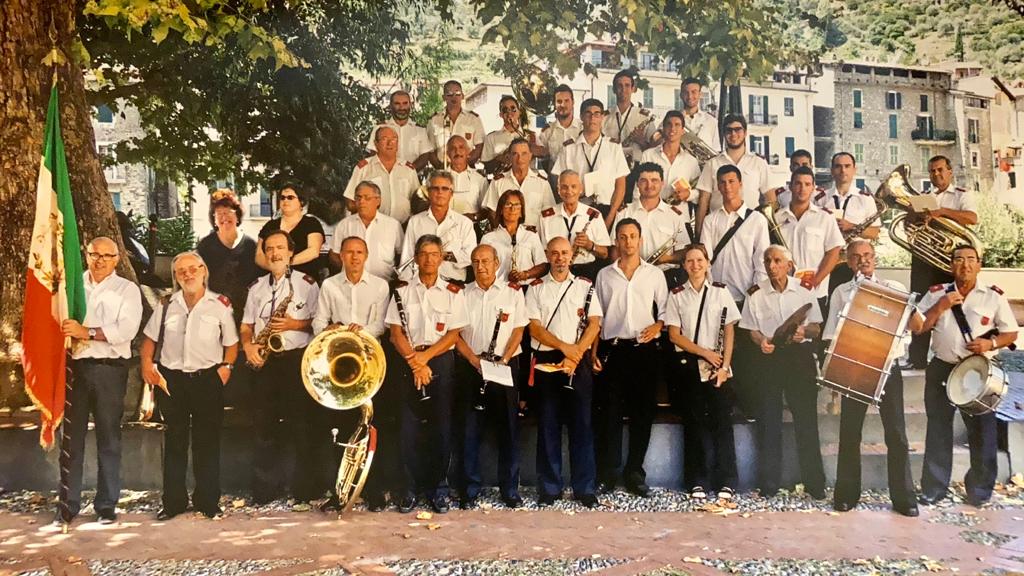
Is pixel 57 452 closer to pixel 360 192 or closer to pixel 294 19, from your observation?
pixel 360 192

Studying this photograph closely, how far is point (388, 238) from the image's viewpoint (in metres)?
5.69

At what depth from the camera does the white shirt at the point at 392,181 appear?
586 centimetres

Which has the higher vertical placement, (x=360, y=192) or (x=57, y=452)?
(x=360, y=192)

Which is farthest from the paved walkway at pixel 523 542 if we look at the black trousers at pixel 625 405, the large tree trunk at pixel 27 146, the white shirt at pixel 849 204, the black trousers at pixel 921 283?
the white shirt at pixel 849 204

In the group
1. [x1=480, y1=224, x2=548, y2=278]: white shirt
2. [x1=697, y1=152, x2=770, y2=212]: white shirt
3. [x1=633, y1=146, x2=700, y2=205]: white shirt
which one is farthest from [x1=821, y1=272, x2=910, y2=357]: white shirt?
[x1=480, y1=224, x2=548, y2=278]: white shirt

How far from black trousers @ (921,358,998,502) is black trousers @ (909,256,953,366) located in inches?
3.6

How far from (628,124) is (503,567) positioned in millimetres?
3107

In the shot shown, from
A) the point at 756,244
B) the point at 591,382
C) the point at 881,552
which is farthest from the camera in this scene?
the point at 756,244

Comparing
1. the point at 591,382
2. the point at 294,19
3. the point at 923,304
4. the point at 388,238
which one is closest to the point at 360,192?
the point at 388,238

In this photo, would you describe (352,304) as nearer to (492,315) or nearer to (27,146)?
(492,315)

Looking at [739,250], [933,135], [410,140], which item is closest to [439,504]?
[410,140]

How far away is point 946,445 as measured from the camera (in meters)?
5.47

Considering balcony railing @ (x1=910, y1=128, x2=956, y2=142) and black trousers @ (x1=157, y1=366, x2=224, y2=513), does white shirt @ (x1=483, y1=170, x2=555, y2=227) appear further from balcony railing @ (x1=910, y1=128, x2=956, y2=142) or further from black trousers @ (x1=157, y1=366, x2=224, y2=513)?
balcony railing @ (x1=910, y1=128, x2=956, y2=142)

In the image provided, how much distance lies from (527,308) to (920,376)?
2.56 m
